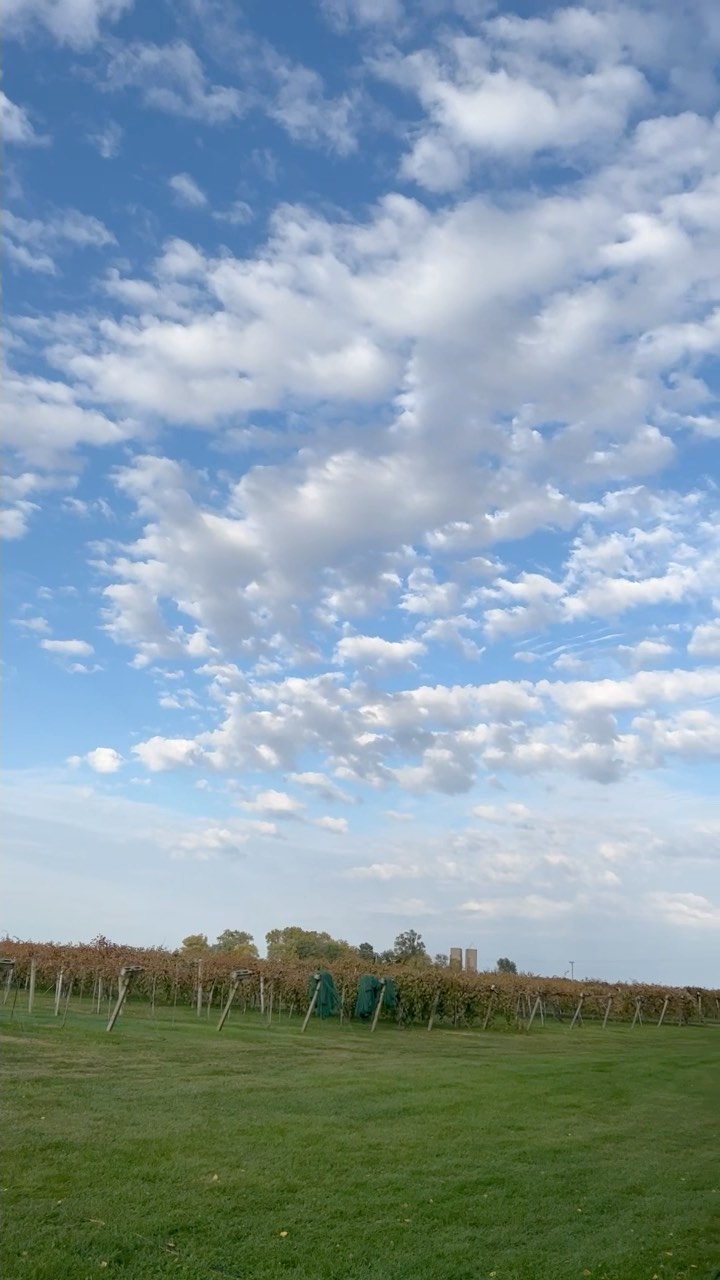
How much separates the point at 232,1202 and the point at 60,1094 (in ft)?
15.0

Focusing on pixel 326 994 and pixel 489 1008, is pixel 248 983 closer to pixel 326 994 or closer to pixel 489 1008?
pixel 326 994

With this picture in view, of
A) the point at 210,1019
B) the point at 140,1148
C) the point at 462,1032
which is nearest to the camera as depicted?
the point at 140,1148

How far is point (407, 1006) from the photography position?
101 ft

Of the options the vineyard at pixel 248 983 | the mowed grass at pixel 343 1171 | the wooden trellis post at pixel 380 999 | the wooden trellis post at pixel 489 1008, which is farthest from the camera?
the wooden trellis post at pixel 489 1008

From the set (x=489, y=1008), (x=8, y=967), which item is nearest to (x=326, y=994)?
(x=489, y=1008)

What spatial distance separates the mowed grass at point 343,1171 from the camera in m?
6.65

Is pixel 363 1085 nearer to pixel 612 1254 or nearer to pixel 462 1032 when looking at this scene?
pixel 612 1254

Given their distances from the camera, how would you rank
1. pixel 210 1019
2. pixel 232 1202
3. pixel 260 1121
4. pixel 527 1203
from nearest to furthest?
pixel 232 1202 < pixel 527 1203 < pixel 260 1121 < pixel 210 1019

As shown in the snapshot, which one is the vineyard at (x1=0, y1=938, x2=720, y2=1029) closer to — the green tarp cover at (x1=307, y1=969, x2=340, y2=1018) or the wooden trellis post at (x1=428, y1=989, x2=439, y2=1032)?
the wooden trellis post at (x1=428, y1=989, x2=439, y2=1032)

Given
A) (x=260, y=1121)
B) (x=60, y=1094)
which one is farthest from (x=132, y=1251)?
(x=60, y=1094)

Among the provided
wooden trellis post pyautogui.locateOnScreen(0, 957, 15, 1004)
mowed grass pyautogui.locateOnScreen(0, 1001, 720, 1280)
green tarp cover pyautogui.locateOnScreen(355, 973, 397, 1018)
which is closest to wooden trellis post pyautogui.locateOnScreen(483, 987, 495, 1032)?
green tarp cover pyautogui.locateOnScreen(355, 973, 397, 1018)

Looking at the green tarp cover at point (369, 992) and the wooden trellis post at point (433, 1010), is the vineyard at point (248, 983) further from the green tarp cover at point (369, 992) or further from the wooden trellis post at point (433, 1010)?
the green tarp cover at point (369, 992)

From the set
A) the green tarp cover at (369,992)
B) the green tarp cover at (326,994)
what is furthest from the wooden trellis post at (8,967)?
the green tarp cover at (369,992)

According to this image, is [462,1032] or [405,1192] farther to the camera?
[462,1032]
